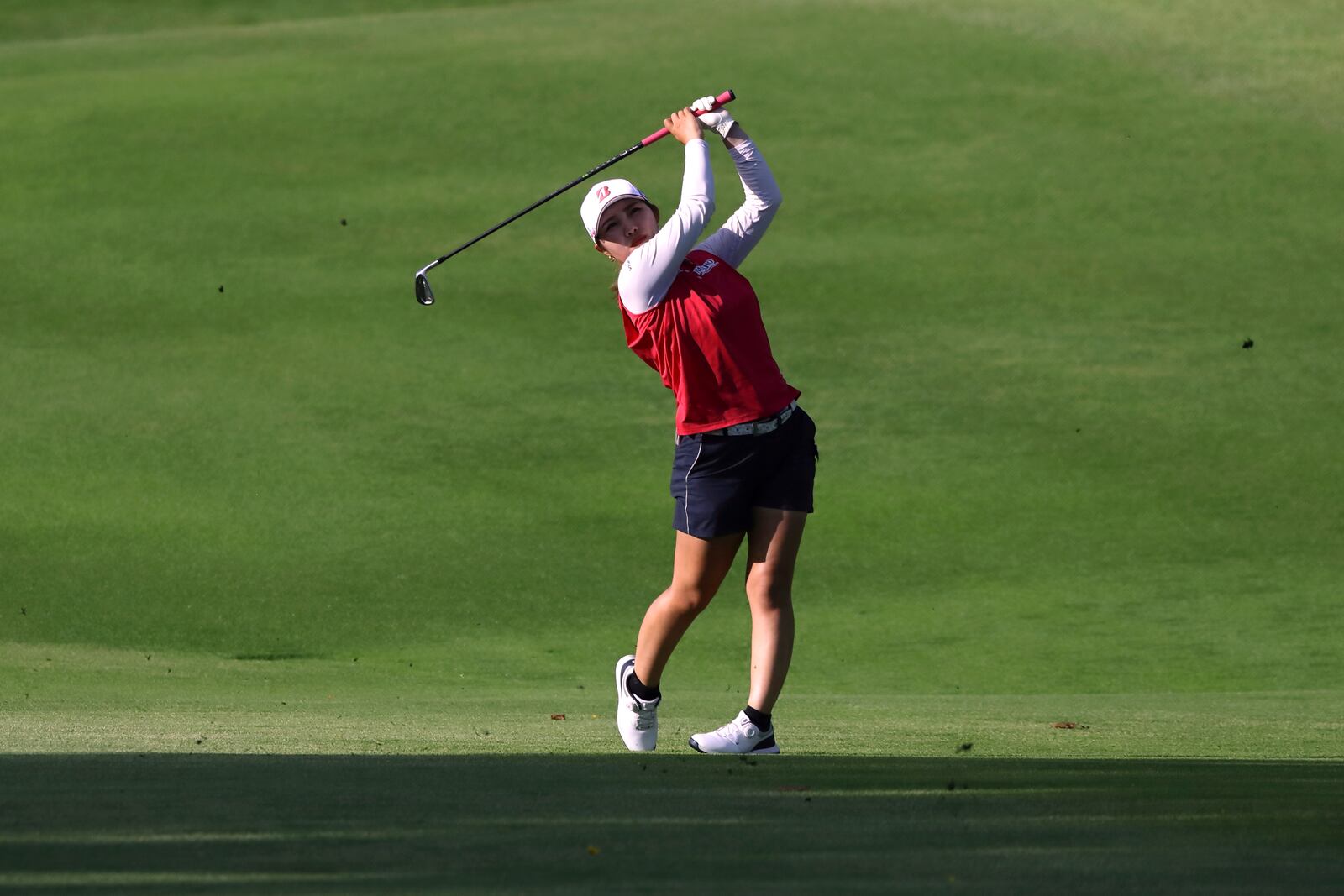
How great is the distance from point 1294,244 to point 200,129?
391 inches

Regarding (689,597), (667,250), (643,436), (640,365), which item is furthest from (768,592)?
(640,365)

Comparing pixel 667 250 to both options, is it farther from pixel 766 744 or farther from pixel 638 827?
pixel 638 827

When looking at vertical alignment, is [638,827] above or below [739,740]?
above

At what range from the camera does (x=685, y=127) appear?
202 inches

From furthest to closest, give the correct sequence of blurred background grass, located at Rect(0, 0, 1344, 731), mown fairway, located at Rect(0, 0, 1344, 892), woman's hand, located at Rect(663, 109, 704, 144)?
blurred background grass, located at Rect(0, 0, 1344, 731) < woman's hand, located at Rect(663, 109, 704, 144) < mown fairway, located at Rect(0, 0, 1344, 892)

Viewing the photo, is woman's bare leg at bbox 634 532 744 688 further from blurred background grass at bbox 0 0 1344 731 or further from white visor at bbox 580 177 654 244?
blurred background grass at bbox 0 0 1344 731

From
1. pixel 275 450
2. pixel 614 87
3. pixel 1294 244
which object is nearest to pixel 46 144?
pixel 614 87

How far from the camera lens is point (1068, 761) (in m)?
4.53

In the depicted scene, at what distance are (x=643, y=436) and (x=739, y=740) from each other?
698 cm

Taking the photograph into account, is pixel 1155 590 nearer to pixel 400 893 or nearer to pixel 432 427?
pixel 432 427

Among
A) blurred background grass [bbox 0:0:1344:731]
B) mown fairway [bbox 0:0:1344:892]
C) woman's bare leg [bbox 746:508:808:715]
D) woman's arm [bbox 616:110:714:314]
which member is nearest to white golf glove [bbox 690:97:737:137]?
woman's arm [bbox 616:110:714:314]

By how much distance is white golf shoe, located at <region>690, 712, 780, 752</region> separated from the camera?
4910 mm

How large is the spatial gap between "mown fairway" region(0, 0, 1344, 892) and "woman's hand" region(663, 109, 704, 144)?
1718 millimetres

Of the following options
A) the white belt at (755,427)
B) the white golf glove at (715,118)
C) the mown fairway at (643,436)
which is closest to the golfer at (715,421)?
the white belt at (755,427)
